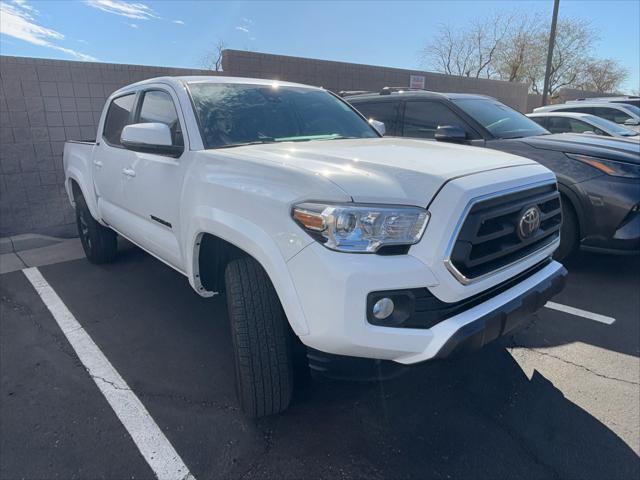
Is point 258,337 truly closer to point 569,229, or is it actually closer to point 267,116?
point 267,116

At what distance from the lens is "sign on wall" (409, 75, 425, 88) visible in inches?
468

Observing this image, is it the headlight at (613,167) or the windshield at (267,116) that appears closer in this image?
the windshield at (267,116)

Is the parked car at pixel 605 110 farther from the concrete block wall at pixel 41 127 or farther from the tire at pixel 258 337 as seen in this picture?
the tire at pixel 258 337

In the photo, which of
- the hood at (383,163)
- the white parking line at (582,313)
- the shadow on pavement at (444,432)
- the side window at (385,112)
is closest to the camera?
A: the hood at (383,163)

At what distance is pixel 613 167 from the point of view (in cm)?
406

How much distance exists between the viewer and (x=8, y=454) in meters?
2.18

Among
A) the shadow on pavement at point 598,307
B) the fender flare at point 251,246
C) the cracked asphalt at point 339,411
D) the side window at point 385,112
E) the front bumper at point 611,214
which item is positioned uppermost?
the side window at point 385,112

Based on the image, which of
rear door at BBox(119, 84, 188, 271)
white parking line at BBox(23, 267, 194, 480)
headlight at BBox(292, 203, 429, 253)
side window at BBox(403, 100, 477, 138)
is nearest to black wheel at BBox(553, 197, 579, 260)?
side window at BBox(403, 100, 477, 138)

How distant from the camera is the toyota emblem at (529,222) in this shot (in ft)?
7.23

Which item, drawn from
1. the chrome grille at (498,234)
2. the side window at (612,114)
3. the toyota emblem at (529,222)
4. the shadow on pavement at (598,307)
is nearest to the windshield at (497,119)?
the shadow on pavement at (598,307)

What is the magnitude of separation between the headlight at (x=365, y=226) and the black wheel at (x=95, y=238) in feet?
12.4

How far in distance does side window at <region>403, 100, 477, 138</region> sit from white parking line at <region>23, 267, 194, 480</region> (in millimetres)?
4192

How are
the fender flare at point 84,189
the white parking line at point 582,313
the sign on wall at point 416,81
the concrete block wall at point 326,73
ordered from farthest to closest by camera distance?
the sign on wall at point 416,81
the concrete block wall at point 326,73
the fender flare at point 84,189
the white parking line at point 582,313

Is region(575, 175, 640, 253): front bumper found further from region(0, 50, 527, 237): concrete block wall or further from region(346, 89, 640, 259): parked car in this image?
region(0, 50, 527, 237): concrete block wall
